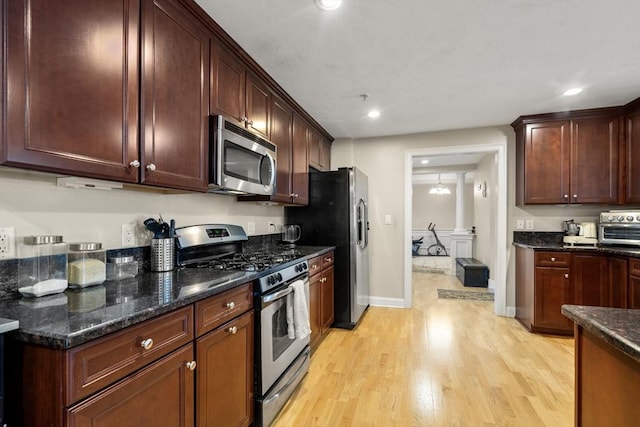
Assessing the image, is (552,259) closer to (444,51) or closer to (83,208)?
(444,51)

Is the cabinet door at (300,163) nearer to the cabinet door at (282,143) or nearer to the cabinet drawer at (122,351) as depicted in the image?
the cabinet door at (282,143)

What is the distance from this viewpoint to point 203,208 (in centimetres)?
223

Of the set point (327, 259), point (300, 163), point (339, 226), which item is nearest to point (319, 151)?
point (300, 163)

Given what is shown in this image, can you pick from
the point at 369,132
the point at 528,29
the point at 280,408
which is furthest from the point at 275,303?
the point at 369,132

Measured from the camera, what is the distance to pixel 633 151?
3.02 m

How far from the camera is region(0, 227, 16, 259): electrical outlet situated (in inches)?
45.5

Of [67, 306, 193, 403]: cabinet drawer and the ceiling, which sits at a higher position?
the ceiling

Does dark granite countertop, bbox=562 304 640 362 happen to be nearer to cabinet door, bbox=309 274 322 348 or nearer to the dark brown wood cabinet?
cabinet door, bbox=309 274 322 348

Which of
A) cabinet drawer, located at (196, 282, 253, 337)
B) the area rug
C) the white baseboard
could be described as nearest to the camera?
cabinet drawer, located at (196, 282, 253, 337)

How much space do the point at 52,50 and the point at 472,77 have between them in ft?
8.50

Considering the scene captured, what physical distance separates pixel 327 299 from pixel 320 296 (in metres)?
0.25

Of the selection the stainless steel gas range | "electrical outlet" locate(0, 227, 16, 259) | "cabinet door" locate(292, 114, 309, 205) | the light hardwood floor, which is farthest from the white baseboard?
"electrical outlet" locate(0, 227, 16, 259)

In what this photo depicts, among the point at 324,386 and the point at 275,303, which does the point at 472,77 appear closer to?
the point at 275,303

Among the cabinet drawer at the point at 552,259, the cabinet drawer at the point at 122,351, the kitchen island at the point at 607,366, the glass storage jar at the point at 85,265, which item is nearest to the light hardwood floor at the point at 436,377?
the cabinet drawer at the point at 552,259
